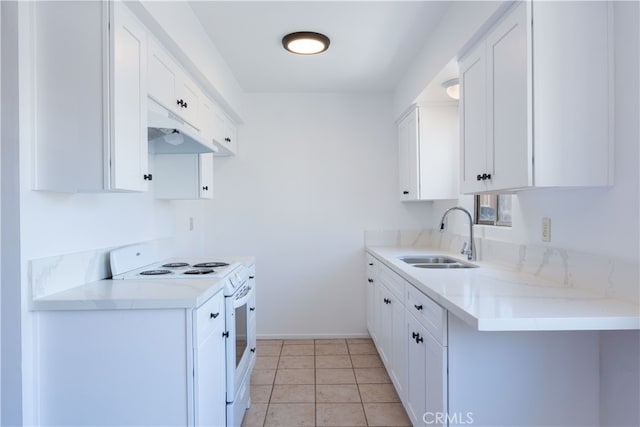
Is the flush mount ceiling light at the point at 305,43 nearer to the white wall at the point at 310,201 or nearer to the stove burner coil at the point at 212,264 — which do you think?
the white wall at the point at 310,201

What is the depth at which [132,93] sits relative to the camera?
1.59 metres

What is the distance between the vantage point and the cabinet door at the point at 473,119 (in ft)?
5.96

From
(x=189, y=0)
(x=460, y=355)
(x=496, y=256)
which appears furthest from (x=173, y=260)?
(x=496, y=256)

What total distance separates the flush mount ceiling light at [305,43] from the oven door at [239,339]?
1.72 meters

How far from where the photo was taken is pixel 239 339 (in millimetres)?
2252

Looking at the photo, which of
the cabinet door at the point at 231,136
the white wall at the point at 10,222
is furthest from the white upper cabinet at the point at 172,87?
the cabinet door at the point at 231,136

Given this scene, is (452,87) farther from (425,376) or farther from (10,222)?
(10,222)

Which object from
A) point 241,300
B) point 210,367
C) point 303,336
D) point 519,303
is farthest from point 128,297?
point 303,336

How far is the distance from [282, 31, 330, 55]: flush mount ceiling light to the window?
1.58 m

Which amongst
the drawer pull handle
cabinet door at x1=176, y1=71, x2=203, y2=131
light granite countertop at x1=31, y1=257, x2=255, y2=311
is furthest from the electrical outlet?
cabinet door at x1=176, y1=71, x2=203, y2=131

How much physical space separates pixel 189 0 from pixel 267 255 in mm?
2309

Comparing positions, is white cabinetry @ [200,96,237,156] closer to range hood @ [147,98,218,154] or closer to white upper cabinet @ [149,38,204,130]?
white upper cabinet @ [149,38,204,130]

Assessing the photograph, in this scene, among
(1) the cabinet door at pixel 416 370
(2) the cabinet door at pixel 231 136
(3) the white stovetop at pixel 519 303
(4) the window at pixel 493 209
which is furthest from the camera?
(2) the cabinet door at pixel 231 136

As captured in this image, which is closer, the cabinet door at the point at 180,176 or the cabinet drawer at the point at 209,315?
the cabinet drawer at the point at 209,315
